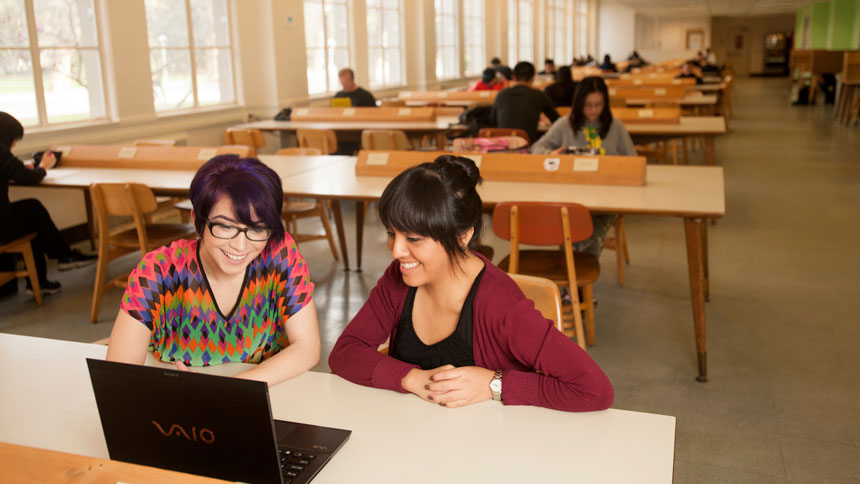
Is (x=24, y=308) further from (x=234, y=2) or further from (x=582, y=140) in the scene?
(x=234, y=2)

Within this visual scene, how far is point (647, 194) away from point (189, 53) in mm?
5108

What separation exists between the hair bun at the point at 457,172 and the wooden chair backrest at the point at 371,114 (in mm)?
5420

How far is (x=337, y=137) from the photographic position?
6.69 metres

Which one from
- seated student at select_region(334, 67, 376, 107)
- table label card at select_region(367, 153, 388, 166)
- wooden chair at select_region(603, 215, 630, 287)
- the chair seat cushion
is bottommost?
wooden chair at select_region(603, 215, 630, 287)

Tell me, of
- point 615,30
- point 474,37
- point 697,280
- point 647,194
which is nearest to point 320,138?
point 647,194

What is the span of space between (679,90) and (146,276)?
8346 millimetres

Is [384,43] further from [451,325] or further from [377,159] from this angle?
[451,325]

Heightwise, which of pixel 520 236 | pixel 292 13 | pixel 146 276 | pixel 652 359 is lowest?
pixel 652 359

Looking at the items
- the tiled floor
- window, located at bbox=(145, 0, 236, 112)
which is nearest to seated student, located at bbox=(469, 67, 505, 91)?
window, located at bbox=(145, 0, 236, 112)

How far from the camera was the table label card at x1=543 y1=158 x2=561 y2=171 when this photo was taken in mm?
3498

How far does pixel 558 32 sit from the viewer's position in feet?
73.0

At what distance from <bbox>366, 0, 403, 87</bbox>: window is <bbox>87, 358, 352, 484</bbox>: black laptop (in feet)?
31.3

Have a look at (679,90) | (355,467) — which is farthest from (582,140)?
(679,90)

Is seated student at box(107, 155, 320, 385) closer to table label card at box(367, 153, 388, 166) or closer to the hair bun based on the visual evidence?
the hair bun
